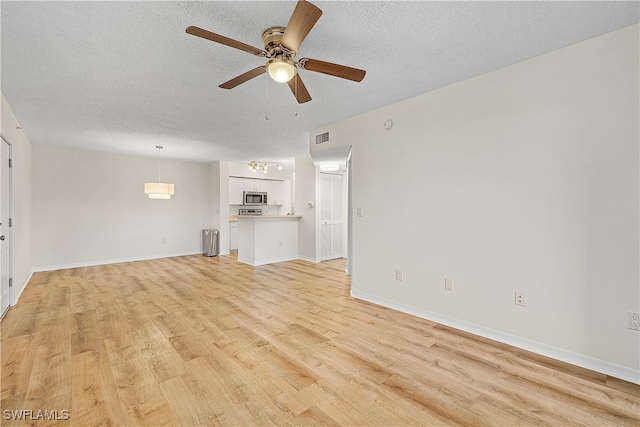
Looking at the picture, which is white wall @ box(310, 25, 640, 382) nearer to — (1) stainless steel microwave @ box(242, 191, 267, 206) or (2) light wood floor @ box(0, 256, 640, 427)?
(2) light wood floor @ box(0, 256, 640, 427)

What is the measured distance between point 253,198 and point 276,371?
6.38 m

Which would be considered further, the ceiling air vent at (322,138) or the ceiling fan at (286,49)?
the ceiling air vent at (322,138)

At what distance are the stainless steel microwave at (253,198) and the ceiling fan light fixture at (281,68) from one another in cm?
632

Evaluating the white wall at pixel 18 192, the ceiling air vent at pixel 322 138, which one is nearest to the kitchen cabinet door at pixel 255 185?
the ceiling air vent at pixel 322 138

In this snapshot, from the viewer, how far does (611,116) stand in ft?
6.73

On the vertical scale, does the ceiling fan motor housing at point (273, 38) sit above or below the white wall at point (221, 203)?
above

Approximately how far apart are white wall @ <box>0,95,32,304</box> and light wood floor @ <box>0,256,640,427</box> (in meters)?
0.69

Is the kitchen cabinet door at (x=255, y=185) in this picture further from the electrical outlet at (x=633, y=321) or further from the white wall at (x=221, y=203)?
the electrical outlet at (x=633, y=321)

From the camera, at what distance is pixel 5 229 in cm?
338

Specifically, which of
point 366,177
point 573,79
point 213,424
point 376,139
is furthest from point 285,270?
point 573,79

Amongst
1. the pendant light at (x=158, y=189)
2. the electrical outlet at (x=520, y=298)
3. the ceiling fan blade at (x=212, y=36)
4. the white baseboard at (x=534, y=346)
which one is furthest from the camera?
the pendant light at (x=158, y=189)

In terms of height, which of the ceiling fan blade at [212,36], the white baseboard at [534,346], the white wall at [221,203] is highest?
the ceiling fan blade at [212,36]

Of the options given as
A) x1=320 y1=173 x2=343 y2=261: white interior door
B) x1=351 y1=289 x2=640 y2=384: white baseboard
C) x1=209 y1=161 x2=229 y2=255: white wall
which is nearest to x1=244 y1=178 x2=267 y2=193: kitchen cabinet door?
x1=209 y1=161 x2=229 y2=255: white wall

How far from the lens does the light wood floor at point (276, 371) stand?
1664 millimetres
